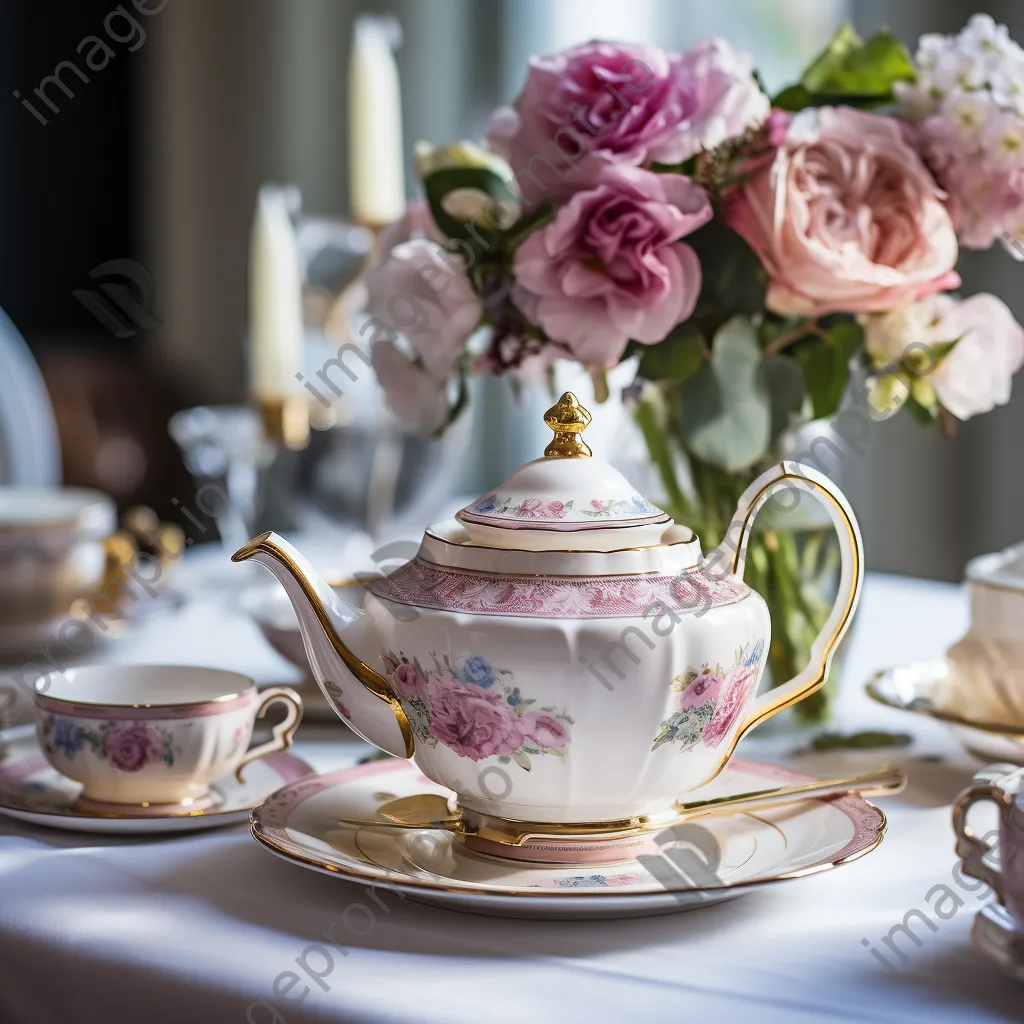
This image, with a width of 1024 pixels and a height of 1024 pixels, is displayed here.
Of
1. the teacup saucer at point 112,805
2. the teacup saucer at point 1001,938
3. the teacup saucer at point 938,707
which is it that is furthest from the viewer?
the teacup saucer at point 938,707

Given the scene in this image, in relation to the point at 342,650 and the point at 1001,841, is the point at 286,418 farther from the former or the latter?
the point at 1001,841

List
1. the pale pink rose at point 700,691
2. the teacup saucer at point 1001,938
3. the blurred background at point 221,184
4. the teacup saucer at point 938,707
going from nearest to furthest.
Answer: the teacup saucer at point 1001,938 < the pale pink rose at point 700,691 < the teacup saucer at point 938,707 < the blurred background at point 221,184

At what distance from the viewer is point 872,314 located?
95 centimetres

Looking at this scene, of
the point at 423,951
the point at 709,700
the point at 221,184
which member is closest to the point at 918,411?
the point at 709,700

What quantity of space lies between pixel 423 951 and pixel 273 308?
30.6 inches

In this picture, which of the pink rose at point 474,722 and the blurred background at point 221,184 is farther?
the blurred background at point 221,184

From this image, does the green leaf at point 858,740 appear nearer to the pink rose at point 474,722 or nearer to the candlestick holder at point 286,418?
the pink rose at point 474,722

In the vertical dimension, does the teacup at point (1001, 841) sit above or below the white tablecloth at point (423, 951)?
above

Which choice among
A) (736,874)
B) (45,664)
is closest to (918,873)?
(736,874)

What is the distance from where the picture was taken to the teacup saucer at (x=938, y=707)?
882mm

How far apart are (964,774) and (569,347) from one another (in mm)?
377

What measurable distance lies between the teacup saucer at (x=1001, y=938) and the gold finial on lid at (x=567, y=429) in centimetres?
29

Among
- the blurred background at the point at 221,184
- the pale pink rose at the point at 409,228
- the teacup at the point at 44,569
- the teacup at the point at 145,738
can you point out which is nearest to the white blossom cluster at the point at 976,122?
the pale pink rose at the point at 409,228

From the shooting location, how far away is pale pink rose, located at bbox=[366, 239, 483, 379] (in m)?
0.94
